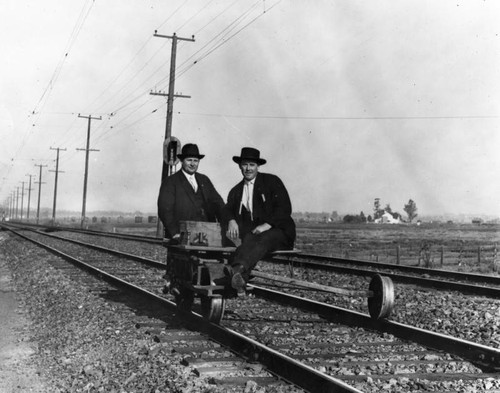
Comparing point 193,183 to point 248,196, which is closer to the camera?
point 248,196

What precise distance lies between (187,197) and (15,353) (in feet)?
9.02

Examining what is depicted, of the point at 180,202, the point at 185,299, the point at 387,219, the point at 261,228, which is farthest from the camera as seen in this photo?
the point at 387,219

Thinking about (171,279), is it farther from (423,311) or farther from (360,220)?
(360,220)

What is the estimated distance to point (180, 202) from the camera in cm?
748

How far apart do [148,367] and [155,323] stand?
7.26 ft

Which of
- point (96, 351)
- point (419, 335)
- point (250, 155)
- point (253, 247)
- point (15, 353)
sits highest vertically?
point (250, 155)

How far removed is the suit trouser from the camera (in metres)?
6.47

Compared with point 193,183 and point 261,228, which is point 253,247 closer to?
point 261,228

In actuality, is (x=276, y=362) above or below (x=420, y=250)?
below

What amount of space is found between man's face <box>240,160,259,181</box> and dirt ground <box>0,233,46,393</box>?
3.08 m

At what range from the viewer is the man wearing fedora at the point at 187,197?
24.2 feet

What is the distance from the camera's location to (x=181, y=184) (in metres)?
7.48

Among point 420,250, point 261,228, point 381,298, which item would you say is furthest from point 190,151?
point 420,250

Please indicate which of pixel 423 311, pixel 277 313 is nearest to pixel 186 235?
pixel 277 313
